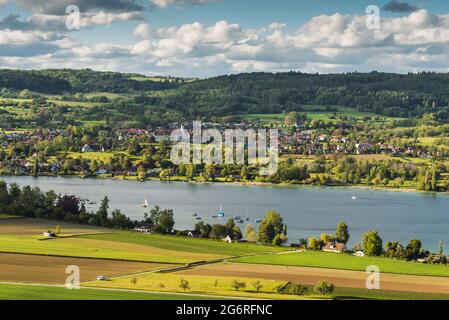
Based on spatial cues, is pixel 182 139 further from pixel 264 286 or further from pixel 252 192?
pixel 264 286

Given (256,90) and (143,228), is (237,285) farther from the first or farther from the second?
(256,90)

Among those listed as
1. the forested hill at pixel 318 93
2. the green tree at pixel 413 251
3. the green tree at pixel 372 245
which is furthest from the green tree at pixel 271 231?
the forested hill at pixel 318 93

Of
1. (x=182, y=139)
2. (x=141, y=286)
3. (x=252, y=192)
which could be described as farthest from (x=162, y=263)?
(x=182, y=139)

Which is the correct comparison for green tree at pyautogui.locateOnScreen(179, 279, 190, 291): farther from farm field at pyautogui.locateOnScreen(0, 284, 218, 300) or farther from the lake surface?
the lake surface

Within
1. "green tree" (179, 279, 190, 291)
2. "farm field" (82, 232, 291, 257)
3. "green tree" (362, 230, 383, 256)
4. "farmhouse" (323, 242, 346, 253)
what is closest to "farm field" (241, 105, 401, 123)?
"farmhouse" (323, 242, 346, 253)

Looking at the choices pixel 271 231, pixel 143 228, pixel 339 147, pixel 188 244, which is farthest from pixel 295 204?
pixel 339 147

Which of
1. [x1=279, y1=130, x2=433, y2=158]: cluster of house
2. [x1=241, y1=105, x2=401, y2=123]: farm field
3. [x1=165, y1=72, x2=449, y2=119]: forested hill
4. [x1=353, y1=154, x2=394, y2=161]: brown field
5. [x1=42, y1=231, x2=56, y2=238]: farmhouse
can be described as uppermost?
[x1=165, y1=72, x2=449, y2=119]: forested hill

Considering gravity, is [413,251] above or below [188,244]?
below
